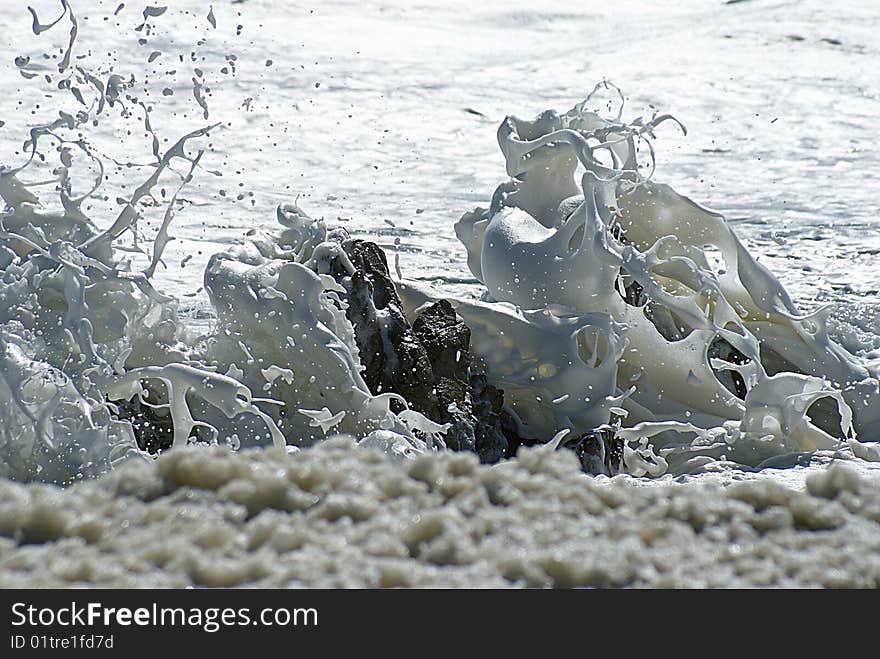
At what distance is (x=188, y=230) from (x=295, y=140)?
229 cm

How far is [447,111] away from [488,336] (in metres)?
5.72

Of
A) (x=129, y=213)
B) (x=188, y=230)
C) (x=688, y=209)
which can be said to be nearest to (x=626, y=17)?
(x=188, y=230)

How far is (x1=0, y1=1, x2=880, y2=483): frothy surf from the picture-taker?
2.41 metres

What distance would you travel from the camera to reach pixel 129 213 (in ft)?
8.86

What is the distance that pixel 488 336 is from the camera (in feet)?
9.73

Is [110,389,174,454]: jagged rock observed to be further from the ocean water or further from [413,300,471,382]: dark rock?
[413,300,471,382]: dark rock

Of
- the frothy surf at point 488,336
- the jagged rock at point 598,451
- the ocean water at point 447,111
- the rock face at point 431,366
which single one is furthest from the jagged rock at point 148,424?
the jagged rock at point 598,451

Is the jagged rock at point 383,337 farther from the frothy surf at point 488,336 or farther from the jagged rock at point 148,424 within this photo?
the jagged rock at point 148,424

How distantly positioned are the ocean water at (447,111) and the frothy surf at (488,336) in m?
0.15

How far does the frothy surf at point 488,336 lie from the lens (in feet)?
7.91

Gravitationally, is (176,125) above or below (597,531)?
below

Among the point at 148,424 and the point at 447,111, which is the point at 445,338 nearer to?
the point at 148,424

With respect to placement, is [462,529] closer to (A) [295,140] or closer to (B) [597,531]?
(B) [597,531]

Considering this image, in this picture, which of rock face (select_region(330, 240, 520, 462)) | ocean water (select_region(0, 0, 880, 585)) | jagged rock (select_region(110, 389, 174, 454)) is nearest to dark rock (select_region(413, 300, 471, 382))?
rock face (select_region(330, 240, 520, 462))
